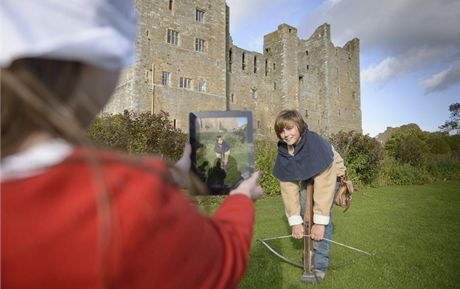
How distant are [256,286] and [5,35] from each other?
3.82m

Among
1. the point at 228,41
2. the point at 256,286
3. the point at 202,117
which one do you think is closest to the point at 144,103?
the point at 228,41

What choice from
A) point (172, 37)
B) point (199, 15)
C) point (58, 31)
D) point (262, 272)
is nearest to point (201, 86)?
point (172, 37)

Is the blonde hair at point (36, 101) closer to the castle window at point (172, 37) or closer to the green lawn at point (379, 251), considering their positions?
the green lawn at point (379, 251)

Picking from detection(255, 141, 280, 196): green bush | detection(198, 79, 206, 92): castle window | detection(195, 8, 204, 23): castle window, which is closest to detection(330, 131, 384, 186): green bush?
detection(255, 141, 280, 196): green bush

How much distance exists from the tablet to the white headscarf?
74 cm

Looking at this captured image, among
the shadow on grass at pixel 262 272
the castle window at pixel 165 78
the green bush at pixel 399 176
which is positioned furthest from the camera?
the castle window at pixel 165 78

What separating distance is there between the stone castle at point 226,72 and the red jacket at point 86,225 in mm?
22449

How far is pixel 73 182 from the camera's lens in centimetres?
68

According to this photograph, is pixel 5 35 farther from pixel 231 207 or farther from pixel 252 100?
pixel 252 100

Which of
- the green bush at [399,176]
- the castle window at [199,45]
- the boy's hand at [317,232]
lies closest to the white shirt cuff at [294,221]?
the boy's hand at [317,232]

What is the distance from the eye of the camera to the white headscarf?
71cm

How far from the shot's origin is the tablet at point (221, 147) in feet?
4.99

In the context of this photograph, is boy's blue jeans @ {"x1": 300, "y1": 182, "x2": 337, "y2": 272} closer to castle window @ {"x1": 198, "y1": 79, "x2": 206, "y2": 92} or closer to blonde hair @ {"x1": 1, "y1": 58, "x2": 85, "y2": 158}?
blonde hair @ {"x1": 1, "y1": 58, "x2": 85, "y2": 158}

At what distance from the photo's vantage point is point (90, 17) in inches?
30.4
